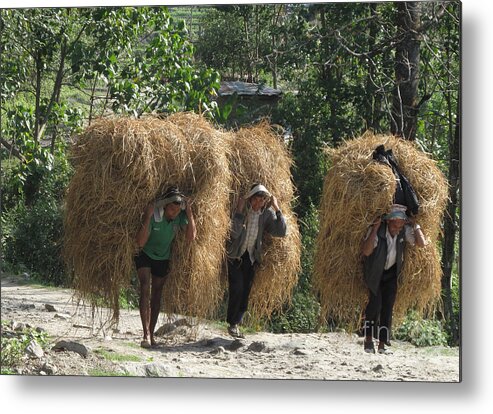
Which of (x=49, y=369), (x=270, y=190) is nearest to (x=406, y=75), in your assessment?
(x=270, y=190)

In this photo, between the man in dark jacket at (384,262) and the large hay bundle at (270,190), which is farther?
the large hay bundle at (270,190)

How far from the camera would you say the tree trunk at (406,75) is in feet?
19.8

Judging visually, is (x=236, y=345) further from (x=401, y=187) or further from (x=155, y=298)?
(x=401, y=187)

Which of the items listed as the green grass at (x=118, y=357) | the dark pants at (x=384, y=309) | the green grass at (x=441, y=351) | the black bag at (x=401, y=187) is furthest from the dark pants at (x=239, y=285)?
the green grass at (x=441, y=351)

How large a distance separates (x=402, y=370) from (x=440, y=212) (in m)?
0.82

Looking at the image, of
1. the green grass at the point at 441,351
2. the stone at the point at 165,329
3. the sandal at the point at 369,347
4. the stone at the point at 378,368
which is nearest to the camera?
the green grass at the point at 441,351

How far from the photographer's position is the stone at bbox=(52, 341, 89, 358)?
20.1 feet

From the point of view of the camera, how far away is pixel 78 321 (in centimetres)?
623

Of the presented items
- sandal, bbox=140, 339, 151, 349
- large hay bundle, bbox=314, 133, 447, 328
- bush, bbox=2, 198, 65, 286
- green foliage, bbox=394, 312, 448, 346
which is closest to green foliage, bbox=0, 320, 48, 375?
bush, bbox=2, 198, 65, 286

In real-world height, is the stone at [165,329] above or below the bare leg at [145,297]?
below

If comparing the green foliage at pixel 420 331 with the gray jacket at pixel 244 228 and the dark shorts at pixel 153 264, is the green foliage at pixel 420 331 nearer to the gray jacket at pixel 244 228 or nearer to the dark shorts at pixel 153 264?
the gray jacket at pixel 244 228

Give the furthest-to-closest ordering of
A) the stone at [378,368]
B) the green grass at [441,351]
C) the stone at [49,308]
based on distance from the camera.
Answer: the stone at [49,308] < the stone at [378,368] < the green grass at [441,351]

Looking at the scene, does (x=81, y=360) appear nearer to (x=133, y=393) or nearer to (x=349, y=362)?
(x=133, y=393)

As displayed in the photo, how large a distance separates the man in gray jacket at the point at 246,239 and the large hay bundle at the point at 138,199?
0.09 metres
